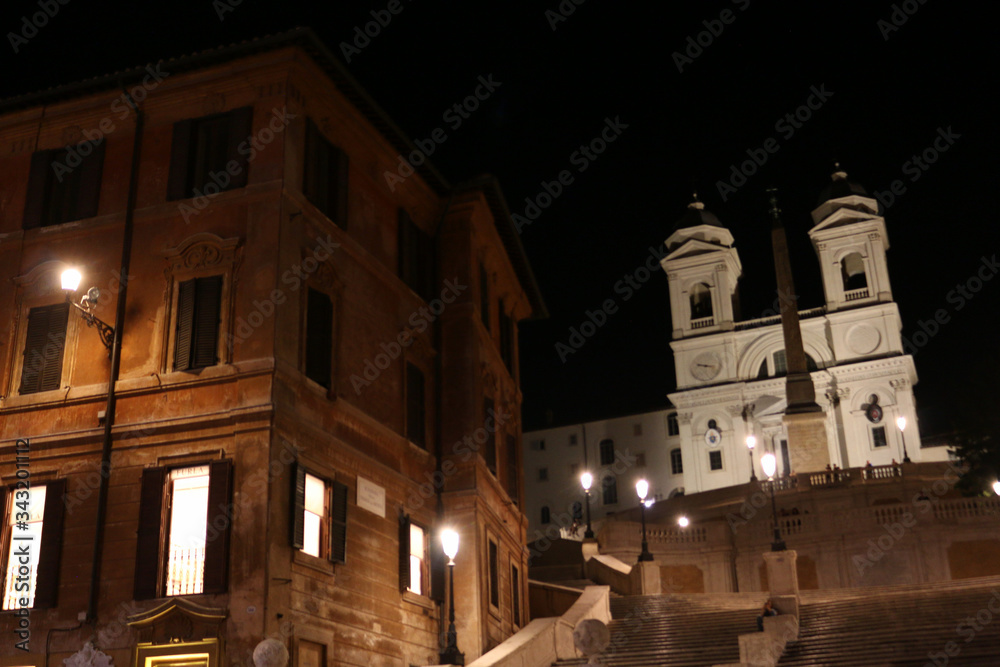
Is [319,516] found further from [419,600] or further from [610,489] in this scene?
[610,489]

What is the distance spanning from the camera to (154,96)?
21875 millimetres

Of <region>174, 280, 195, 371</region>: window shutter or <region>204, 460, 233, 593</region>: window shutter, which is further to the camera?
<region>174, 280, 195, 371</region>: window shutter

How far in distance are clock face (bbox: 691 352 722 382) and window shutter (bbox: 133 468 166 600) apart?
63.1 metres

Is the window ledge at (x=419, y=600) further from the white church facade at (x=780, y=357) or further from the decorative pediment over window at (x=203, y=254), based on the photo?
the white church facade at (x=780, y=357)

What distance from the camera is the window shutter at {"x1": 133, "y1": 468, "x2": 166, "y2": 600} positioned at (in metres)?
17.9

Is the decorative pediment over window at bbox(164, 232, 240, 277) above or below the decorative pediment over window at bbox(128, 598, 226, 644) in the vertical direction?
above

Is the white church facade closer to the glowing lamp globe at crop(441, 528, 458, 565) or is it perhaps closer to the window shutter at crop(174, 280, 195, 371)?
the glowing lamp globe at crop(441, 528, 458, 565)

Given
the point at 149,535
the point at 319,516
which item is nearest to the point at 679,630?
the point at 319,516

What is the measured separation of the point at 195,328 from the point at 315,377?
240cm

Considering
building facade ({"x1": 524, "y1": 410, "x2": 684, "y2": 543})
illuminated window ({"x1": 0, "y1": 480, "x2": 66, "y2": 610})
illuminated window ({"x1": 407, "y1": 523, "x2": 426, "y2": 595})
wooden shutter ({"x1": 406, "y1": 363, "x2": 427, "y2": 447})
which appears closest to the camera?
illuminated window ({"x1": 0, "y1": 480, "x2": 66, "y2": 610})

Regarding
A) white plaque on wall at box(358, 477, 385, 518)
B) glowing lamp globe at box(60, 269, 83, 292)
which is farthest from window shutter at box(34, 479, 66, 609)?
white plaque on wall at box(358, 477, 385, 518)

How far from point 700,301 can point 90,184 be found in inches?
2537

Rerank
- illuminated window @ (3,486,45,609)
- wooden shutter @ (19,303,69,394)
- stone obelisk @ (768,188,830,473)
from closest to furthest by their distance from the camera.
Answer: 1. illuminated window @ (3,486,45,609)
2. wooden shutter @ (19,303,69,394)
3. stone obelisk @ (768,188,830,473)

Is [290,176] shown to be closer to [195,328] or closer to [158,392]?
[195,328]
